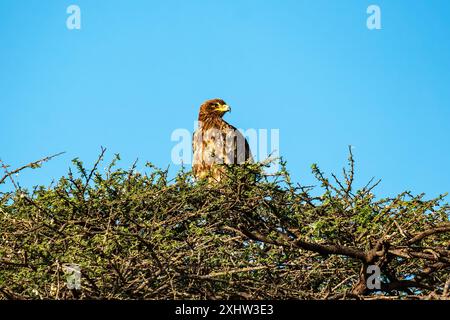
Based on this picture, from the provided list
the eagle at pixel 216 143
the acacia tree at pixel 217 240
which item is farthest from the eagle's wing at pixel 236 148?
Result: the acacia tree at pixel 217 240

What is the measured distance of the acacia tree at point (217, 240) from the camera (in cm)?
705

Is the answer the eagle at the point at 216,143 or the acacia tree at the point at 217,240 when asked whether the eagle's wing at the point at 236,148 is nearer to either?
the eagle at the point at 216,143

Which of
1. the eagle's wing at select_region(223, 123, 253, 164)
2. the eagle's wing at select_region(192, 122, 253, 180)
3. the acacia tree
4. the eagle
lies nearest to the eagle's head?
the eagle

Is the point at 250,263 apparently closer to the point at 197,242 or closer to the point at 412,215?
the point at 197,242

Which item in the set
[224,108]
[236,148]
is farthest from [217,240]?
[224,108]

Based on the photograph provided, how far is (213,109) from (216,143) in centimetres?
104

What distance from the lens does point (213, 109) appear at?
12.3m

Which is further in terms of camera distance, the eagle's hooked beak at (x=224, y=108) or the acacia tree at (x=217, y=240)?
the eagle's hooked beak at (x=224, y=108)

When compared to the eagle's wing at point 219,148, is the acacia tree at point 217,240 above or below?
below

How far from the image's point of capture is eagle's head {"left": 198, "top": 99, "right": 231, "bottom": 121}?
1229 centimetres
